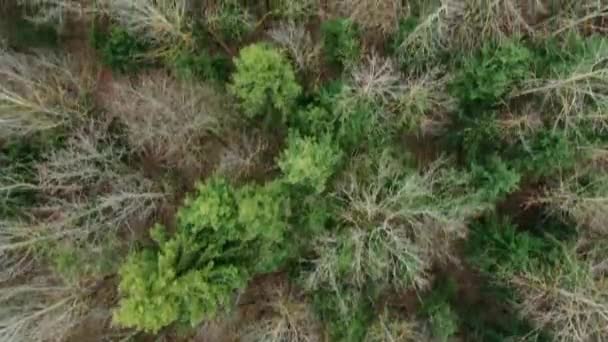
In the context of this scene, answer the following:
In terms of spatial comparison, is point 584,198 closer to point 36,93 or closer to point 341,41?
point 341,41

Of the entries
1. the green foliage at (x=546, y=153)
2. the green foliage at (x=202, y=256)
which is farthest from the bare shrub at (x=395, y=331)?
the green foliage at (x=546, y=153)

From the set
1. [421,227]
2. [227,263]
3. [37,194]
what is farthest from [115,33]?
[421,227]

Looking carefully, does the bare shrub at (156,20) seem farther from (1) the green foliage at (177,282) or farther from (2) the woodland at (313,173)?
(1) the green foliage at (177,282)

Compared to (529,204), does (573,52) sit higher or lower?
higher

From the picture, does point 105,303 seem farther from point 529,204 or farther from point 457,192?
point 529,204

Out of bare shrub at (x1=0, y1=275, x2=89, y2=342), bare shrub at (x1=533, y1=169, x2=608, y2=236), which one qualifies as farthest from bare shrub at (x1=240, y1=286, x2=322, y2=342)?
bare shrub at (x1=533, y1=169, x2=608, y2=236)

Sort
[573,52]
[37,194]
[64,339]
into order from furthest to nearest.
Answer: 1. [64,339]
2. [37,194]
3. [573,52]

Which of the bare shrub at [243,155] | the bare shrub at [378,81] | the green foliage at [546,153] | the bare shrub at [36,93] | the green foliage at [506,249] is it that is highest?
the bare shrub at [378,81]
